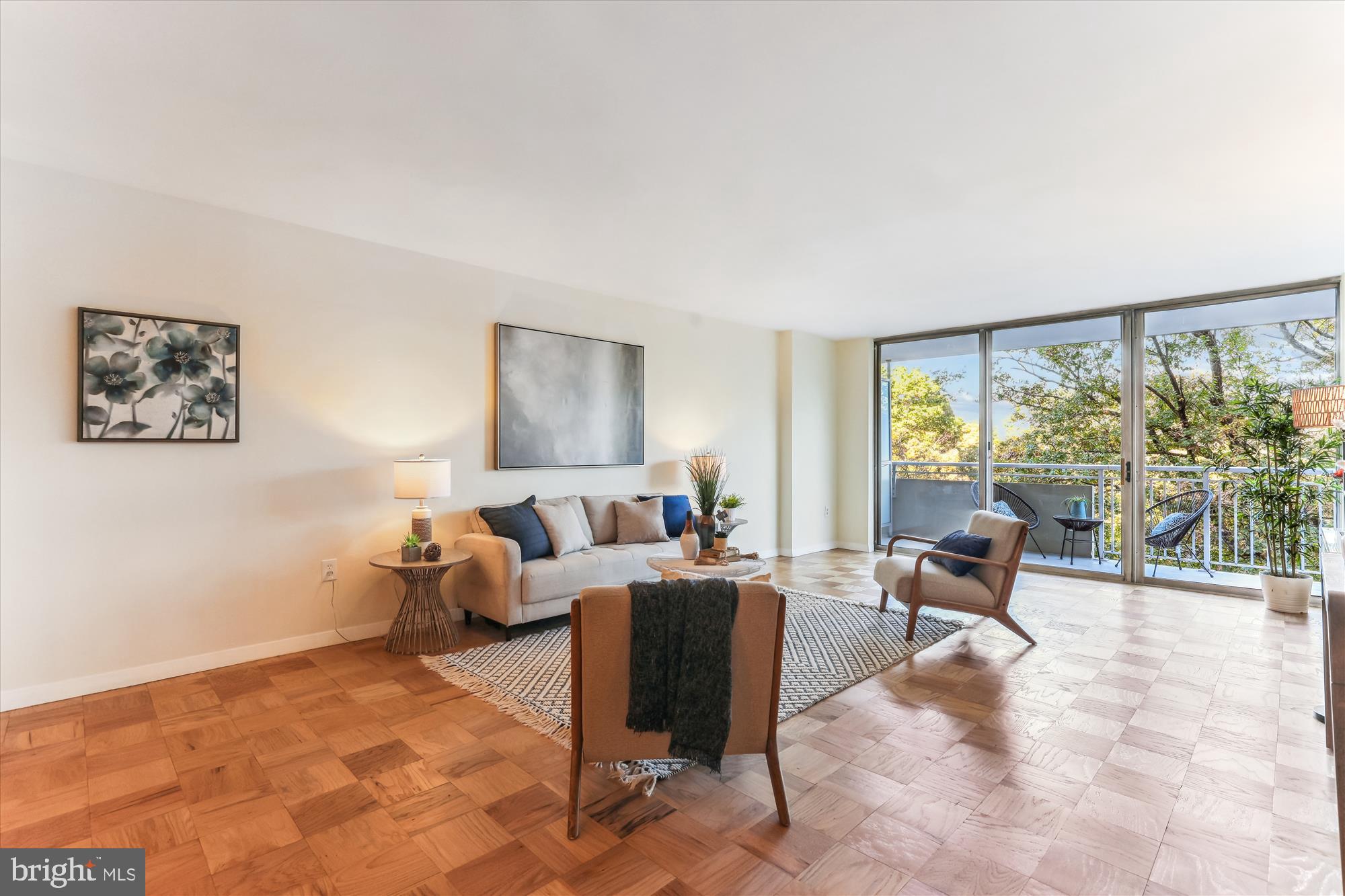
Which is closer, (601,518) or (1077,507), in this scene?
(601,518)

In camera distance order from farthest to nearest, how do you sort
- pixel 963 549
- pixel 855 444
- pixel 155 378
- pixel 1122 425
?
1. pixel 855 444
2. pixel 1122 425
3. pixel 963 549
4. pixel 155 378

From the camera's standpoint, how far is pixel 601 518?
494 cm

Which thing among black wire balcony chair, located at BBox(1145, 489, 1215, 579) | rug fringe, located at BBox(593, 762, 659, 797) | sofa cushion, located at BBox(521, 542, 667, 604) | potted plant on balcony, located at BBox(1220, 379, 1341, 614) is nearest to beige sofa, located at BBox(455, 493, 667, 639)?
sofa cushion, located at BBox(521, 542, 667, 604)

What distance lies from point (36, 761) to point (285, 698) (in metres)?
0.85

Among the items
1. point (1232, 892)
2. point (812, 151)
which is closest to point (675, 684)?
point (1232, 892)

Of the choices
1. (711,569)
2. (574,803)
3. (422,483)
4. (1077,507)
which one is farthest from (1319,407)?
(422,483)

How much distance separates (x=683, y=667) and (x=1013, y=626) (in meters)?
2.75

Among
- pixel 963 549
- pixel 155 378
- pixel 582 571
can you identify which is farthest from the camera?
pixel 582 571

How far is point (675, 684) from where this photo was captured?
1.99 m

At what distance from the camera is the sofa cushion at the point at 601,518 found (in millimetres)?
4898

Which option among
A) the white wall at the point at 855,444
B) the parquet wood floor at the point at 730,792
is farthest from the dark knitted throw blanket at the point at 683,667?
the white wall at the point at 855,444

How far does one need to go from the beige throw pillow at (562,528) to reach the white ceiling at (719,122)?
1.80m

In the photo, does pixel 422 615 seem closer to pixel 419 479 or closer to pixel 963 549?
pixel 419 479

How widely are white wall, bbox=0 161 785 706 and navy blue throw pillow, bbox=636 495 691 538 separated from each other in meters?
0.93
